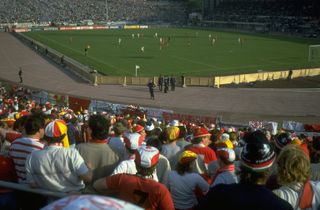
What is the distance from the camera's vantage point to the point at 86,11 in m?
134

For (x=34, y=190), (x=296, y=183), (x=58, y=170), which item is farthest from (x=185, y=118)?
(x=296, y=183)

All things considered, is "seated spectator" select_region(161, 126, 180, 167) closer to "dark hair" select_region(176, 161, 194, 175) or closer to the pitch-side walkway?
"dark hair" select_region(176, 161, 194, 175)

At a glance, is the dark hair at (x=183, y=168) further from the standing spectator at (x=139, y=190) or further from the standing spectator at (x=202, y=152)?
the standing spectator at (x=139, y=190)

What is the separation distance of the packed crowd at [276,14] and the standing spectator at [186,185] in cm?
8275

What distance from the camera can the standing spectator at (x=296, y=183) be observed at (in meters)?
5.09

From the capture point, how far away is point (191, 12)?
464 ft

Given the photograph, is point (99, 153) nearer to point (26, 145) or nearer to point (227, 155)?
point (26, 145)

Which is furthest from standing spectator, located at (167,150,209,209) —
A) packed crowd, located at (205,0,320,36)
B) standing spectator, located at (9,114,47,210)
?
packed crowd, located at (205,0,320,36)

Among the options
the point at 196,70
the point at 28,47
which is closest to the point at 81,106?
the point at 196,70

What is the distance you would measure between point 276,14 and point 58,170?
109955mm

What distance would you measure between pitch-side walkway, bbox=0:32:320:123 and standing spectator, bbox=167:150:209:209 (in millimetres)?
22772

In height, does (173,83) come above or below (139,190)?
below

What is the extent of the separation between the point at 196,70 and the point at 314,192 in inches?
1646

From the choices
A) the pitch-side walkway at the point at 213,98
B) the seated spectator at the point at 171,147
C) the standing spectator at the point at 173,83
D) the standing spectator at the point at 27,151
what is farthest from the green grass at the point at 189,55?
the standing spectator at the point at 27,151
